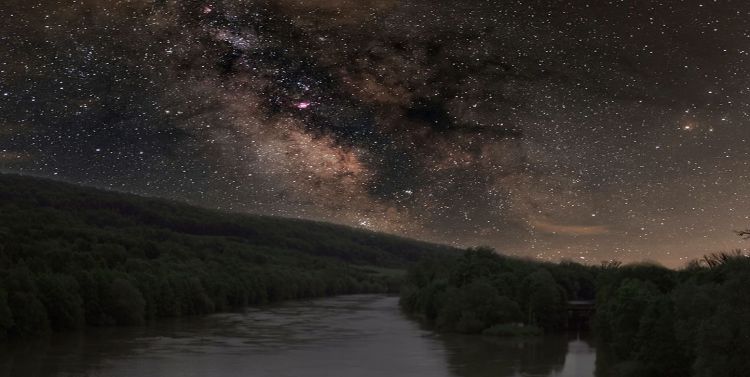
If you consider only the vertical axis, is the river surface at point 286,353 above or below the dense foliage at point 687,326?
below

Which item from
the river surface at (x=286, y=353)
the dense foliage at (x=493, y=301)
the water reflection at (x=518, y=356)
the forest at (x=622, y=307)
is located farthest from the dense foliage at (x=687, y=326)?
the dense foliage at (x=493, y=301)

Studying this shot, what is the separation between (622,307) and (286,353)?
27584 millimetres

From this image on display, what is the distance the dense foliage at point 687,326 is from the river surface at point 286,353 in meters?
5.51

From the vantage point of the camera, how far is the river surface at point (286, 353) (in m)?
58.4

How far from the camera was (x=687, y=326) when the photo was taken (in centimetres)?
4478

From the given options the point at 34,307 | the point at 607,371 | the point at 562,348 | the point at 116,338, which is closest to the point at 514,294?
the point at 562,348

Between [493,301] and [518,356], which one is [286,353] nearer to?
[518,356]

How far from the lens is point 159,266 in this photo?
5162 inches

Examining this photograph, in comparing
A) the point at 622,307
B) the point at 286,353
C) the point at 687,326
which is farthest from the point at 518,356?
the point at 687,326

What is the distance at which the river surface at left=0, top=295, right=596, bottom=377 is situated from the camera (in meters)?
58.4

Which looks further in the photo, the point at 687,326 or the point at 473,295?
the point at 473,295

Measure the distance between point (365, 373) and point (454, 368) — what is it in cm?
741

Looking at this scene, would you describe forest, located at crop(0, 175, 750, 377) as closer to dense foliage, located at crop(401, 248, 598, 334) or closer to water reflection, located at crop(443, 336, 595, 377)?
dense foliage, located at crop(401, 248, 598, 334)

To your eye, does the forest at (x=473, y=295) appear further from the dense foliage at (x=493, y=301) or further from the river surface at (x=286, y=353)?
the river surface at (x=286, y=353)
